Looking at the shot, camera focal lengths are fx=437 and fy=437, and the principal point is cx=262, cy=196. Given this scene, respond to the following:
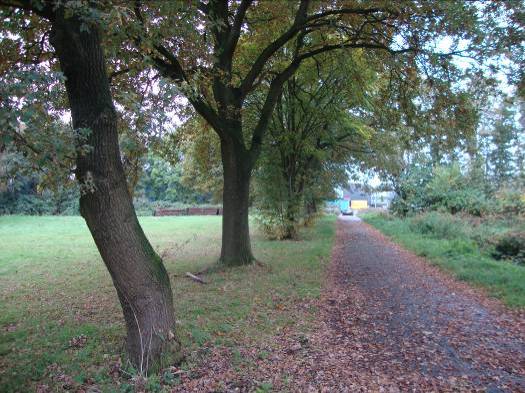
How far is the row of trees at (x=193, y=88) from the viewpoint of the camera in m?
4.96

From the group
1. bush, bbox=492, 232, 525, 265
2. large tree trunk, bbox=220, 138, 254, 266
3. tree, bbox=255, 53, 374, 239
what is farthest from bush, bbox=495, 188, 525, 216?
large tree trunk, bbox=220, 138, 254, 266

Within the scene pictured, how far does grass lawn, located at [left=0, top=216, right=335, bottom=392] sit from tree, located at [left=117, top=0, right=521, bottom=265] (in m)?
2.18

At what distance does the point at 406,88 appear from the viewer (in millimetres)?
11641

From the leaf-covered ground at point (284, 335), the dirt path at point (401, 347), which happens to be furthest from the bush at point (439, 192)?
the dirt path at point (401, 347)

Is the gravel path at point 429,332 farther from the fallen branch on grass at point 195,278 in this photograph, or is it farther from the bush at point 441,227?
the bush at point 441,227

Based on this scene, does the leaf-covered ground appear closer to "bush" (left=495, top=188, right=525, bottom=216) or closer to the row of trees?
the row of trees

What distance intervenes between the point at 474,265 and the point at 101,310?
933 cm

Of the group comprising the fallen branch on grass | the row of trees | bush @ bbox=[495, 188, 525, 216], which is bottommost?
the fallen branch on grass

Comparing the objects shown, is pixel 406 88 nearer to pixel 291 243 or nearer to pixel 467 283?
pixel 467 283

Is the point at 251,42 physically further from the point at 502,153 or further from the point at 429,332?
the point at 502,153

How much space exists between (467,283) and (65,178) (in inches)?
360

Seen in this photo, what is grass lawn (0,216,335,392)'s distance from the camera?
18.1 ft

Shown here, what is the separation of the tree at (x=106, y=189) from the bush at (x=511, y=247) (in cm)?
1073

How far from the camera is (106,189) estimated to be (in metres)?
5.11
